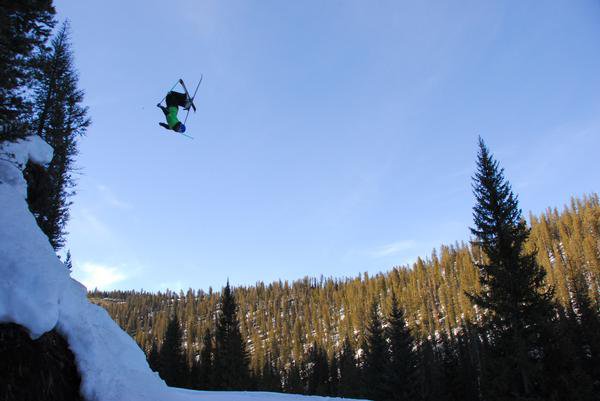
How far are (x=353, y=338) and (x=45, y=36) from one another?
378 feet

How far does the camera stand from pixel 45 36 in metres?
14.7

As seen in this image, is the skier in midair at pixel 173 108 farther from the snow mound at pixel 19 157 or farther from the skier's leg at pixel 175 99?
the snow mound at pixel 19 157

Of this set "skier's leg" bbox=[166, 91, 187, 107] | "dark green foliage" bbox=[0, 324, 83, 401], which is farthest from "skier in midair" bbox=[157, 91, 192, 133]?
"dark green foliage" bbox=[0, 324, 83, 401]

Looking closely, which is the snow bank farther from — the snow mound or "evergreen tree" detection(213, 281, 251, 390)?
"evergreen tree" detection(213, 281, 251, 390)

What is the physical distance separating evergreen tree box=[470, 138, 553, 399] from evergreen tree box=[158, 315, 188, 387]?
3388 cm

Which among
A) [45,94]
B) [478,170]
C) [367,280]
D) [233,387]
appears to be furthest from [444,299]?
[45,94]

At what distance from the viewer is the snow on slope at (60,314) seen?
924 centimetres

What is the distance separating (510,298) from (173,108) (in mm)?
17213

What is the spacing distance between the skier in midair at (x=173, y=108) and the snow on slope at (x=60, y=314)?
5306 millimetres

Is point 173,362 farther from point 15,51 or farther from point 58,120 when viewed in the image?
point 15,51

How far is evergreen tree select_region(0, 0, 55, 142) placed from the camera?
11.1m

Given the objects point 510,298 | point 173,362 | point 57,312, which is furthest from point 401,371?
point 57,312

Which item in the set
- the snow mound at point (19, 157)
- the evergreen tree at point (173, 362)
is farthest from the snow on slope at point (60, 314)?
the evergreen tree at point (173, 362)

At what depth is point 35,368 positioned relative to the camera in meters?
9.08
